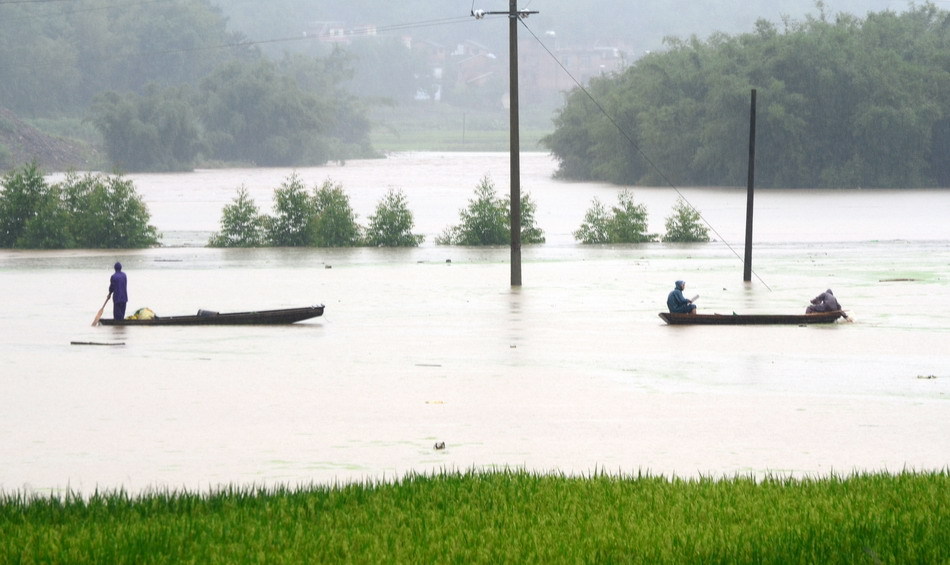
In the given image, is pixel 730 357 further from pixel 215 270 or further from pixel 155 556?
pixel 215 270

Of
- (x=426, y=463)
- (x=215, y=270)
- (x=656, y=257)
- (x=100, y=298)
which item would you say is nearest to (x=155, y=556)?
(x=426, y=463)

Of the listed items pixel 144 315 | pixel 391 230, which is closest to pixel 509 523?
pixel 144 315

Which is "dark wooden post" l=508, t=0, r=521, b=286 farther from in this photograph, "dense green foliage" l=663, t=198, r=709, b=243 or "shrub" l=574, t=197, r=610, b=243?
"dense green foliage" l=663, t=198, r=709, b=243

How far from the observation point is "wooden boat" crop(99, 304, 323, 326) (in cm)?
2377

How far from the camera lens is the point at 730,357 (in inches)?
792

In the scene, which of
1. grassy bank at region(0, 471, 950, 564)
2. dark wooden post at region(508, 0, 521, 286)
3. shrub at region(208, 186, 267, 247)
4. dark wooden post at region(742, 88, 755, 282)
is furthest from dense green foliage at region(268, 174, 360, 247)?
grassy bank at region(0, 471, 950, 564)

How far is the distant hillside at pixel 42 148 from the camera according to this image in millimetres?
118938

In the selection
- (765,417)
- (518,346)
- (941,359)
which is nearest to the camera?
(765,417)

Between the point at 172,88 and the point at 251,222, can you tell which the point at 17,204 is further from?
the point at 172,88

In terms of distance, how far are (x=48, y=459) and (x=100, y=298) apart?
19.1 metres

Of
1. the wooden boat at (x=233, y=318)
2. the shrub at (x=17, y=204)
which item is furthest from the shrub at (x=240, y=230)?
the wooden boat at (x=233, y=318)

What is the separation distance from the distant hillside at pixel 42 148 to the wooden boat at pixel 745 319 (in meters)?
98.3

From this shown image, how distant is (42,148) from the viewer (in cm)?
12331

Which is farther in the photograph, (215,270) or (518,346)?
(215,270)
